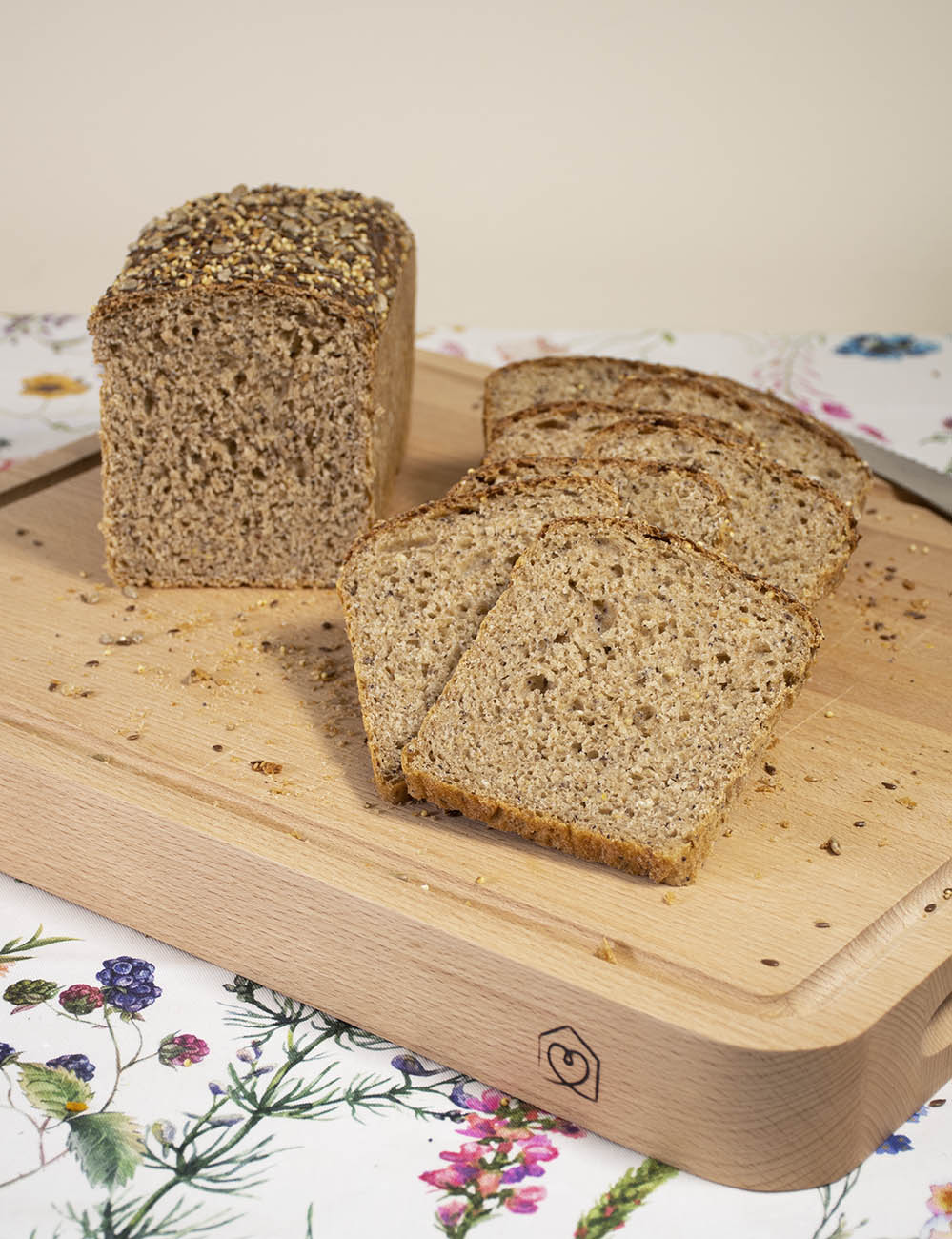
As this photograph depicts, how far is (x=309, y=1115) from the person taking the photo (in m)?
3.02

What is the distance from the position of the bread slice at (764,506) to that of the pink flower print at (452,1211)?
6.22 ft

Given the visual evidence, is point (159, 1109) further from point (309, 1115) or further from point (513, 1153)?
point (513, 1153)

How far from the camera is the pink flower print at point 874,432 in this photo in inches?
240

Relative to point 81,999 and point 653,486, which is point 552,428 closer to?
point 653,486

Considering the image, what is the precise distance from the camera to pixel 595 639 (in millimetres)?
3424

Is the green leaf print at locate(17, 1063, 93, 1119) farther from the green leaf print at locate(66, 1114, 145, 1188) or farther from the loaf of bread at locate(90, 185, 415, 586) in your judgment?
the loaf of bread at locate(90, 185, 415, 586)

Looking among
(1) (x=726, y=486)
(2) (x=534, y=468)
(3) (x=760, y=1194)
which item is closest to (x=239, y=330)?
(2) (x=534, y=468)

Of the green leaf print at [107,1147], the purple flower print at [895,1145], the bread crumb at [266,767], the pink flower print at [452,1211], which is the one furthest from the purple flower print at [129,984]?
the purple flower print at [895,1145]

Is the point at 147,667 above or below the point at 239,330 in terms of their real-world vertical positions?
below

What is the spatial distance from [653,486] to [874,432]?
2.53 meters

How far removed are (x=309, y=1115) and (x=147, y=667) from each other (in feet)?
4.47

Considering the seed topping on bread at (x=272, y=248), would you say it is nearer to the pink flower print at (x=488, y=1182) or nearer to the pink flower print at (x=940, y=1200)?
the pink flower print at (x=488, y=1182)

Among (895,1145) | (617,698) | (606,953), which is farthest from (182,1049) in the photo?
(895,1145)

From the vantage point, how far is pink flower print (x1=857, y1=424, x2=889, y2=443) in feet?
20.0
